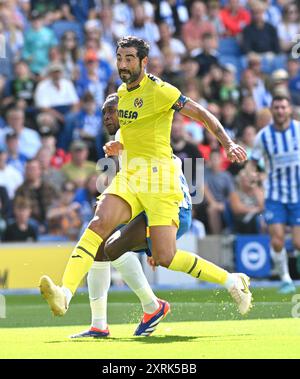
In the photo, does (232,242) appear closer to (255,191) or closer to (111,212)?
(255,191)

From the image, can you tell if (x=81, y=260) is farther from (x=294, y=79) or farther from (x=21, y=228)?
(x=294, y=79)

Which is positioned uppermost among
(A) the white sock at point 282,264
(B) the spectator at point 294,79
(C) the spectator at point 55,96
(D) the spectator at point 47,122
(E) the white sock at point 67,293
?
(B) the spectator at point 294,79

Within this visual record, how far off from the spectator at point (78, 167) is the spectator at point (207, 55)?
290 centimetres

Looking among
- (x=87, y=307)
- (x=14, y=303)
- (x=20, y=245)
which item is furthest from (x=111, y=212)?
(x=20, y=245)

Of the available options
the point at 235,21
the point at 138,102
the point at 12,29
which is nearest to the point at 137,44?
the point at 138,102

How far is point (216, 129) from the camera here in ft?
30.2

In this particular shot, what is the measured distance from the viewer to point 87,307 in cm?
1257

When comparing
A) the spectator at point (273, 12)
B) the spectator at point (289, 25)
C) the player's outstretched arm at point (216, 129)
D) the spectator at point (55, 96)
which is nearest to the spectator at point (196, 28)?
the spectator at point (273, 12)

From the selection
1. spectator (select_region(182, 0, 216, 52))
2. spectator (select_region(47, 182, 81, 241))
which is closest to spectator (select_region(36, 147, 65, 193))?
spectator (select_region(47, 182, 81, 241))

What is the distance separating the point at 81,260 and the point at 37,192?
8.11 m

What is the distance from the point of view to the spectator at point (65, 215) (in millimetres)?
16422

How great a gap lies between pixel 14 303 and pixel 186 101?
4839 millimetres

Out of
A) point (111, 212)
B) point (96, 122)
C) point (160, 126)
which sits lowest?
point (111, 212)

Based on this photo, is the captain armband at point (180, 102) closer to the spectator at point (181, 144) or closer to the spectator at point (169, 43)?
the spectator at point (181, 144)
